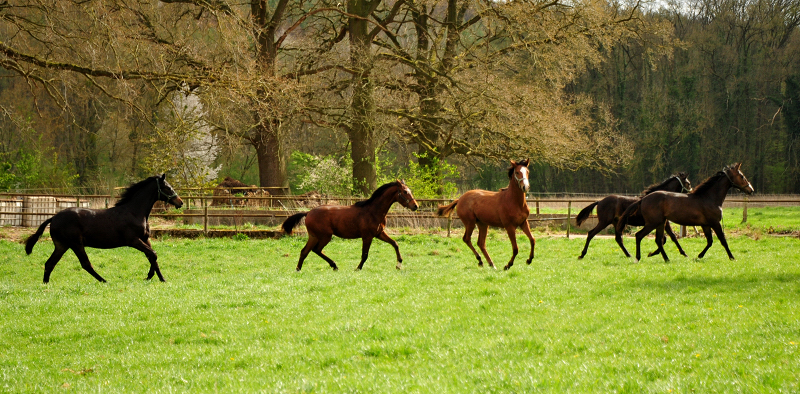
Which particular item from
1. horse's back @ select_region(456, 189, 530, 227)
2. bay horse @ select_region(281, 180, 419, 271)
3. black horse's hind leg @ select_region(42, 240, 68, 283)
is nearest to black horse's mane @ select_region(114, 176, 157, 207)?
black horse's hind leg @ select_region(42, 240, 68, 283)

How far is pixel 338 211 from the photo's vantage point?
13.4 meters

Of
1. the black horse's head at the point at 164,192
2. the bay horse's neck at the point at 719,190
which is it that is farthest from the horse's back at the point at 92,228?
the bay horse's neck at the point at 719,190

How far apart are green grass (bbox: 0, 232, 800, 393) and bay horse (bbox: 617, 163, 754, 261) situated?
28.7 inches

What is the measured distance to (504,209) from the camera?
13.0m

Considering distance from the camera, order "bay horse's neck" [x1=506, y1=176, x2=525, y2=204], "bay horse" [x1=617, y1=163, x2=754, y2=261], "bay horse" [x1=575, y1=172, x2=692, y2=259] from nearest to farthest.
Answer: "bay horse's neck" [x1=506, y1=176, x2=525, y2=204] < "bay horse" [x1=617, y1=163, x2=754, y2=261] < "bay horse" [x1=575, y1=172, x2=692, y2=259]

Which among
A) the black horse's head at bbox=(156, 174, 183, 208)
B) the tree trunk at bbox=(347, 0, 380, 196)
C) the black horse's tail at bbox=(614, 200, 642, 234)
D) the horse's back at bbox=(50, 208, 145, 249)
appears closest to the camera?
the horse's back at bbox=(50, 208, 145, 249)

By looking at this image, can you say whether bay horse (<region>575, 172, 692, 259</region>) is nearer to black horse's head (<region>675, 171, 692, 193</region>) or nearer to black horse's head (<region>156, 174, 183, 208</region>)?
black horse's head (<region>675, 171, 692, 193</region>)

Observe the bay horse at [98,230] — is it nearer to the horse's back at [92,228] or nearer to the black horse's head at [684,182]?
the horse's back at [92,228]

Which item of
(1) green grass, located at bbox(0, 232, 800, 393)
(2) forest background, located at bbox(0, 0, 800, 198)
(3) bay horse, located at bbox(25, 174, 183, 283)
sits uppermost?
(2) forest background, located at bbox(0, 0, 800, 198)

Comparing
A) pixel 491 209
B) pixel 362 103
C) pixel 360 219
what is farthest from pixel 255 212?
pixel 491 209

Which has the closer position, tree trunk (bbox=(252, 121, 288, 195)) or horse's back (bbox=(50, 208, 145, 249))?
horse's back (bbox=(50, 208, 145, 249))

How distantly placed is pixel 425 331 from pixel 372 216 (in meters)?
6.11

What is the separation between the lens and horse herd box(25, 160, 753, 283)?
40.2 ft

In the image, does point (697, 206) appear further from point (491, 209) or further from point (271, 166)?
point (271, 166)
